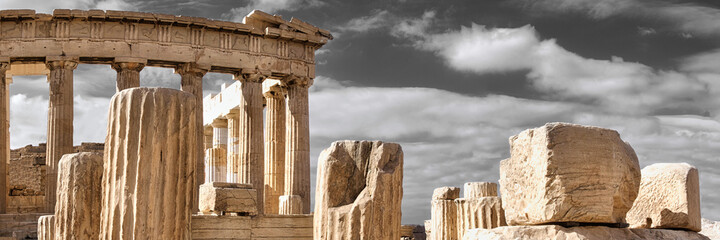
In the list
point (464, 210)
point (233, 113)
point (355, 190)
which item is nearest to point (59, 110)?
point (233, 113)

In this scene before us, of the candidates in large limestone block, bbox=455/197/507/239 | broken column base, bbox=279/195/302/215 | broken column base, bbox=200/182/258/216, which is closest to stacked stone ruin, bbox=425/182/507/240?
large limestone block, bbox=455/197/507/239

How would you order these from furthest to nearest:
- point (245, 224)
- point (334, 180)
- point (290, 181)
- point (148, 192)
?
point (290, 181)
point (245, 224)
point (334, 180)
point (148, 192)

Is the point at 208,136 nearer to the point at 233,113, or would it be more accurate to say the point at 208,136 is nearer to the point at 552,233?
the point at 233,113

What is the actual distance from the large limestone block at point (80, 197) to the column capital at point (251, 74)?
16.8 m

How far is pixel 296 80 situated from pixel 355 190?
66.3 feet

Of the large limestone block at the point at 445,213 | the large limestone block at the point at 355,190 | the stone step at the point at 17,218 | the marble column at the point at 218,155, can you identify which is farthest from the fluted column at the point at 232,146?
the large limestone block at the point at 355,190

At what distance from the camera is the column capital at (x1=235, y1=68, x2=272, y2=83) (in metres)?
27.8

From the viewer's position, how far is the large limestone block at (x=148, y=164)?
8070 mm

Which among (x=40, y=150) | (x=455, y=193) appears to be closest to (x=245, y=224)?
(x=455, y=193)

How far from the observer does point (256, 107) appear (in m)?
28.1

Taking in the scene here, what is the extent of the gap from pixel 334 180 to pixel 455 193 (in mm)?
8261

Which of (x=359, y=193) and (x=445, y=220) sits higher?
(x=359, y=193)

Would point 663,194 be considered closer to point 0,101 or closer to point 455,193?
point 455,193

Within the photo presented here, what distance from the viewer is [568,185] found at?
6613mm
